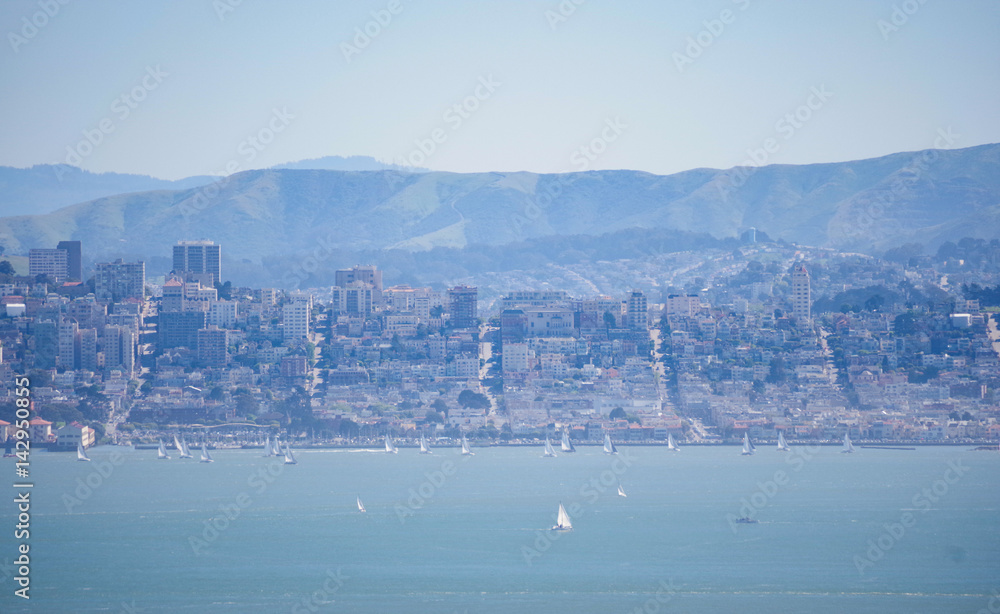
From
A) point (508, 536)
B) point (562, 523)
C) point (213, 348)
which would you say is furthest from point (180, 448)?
point (562, 523)

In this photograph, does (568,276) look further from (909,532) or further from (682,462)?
(909,532)

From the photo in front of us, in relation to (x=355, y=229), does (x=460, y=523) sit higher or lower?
lower

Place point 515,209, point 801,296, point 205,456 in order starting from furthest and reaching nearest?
point 515,209
point 801,296
point 205,456

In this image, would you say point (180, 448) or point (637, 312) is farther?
point (637, 312)

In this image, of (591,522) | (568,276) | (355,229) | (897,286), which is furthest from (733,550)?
(355,229)

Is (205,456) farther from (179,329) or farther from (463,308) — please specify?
(463,308)

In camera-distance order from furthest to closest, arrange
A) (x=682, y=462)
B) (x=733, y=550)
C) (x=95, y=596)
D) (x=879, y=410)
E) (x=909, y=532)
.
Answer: (x=879, y=410), (x=682, y=462), (x=909, y=532), (x=733, y=550), (x=95, y=596)
